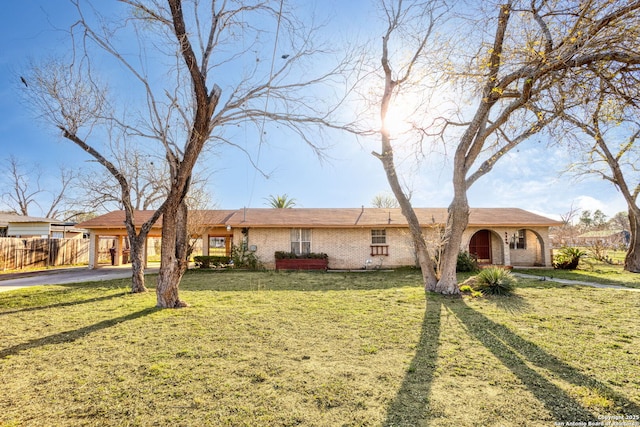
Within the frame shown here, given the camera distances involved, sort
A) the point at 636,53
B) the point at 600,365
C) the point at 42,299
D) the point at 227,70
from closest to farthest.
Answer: the point at 636,53 → the point at 600,365 → the point at 227,70 → the point at 42,299

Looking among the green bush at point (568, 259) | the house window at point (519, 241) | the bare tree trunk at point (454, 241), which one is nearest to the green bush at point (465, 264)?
the house window at point (519, 241)

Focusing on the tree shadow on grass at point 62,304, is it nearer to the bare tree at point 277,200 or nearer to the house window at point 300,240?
the house window at point 300,240

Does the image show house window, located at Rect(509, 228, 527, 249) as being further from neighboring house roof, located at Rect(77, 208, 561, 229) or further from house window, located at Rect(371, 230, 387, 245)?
house window, located at Rect(371, 230, 387, 245)

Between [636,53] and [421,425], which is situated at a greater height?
[636,53]

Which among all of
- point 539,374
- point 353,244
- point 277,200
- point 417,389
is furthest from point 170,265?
point 277,200

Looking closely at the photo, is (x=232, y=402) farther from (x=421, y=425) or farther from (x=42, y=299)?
(x=42, y=299)

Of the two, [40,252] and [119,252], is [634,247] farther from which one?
[40,252]

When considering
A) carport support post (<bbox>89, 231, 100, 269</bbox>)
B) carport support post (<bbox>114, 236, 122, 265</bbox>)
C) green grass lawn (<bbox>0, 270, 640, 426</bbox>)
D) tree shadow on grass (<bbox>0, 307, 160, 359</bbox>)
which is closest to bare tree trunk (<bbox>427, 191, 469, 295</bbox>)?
green grass lawn (<bbox>0, 270, 640, 426</bbox>)

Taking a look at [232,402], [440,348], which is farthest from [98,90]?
[440,348]

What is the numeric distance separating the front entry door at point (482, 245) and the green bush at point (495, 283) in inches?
400

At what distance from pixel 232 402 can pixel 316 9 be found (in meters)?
6.88

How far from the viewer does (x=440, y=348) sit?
182 inches

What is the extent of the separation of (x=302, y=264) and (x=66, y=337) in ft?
39.0

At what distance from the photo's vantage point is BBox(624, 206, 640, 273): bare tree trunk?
15.2 m
